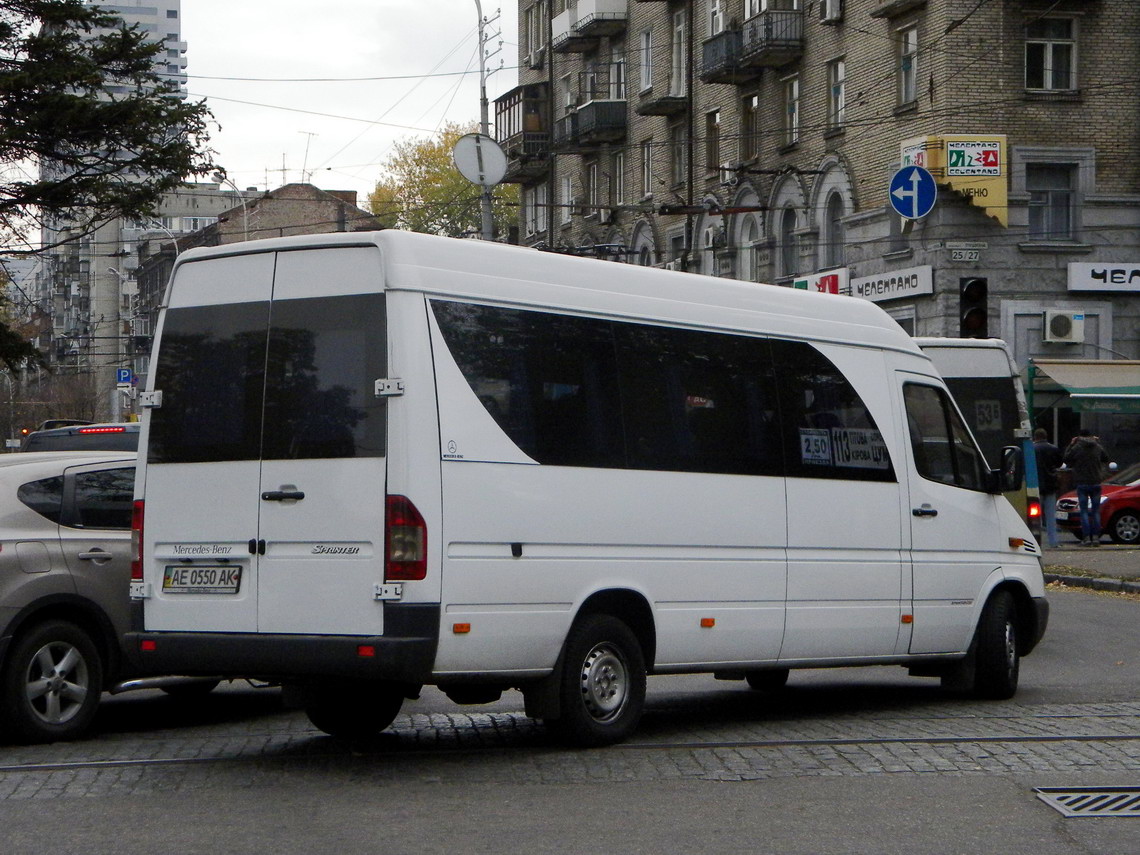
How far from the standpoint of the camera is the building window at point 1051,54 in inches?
1324

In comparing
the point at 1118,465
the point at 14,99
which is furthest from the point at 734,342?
the point at 1118,465

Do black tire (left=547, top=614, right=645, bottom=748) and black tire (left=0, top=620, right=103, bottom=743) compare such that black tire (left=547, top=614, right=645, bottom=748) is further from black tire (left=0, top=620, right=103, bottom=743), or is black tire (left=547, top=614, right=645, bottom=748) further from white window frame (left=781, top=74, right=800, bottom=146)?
white window frame (left=781, top=74, right=800, bottom=146)

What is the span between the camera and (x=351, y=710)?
30.8ft

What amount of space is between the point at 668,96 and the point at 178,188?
2316 cm

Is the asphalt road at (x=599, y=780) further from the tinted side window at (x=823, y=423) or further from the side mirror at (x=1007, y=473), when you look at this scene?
the tinted side window at (x=823, y=423)

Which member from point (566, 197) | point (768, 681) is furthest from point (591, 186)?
point (768, 681)

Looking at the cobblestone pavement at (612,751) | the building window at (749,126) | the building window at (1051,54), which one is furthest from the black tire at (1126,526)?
the cobblestone pavement at (612,751)

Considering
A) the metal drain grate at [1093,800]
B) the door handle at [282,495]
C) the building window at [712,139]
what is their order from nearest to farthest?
1. the metal drain grate at [1093,800]
2. the door handle at [282,495]
3. the building window at [712,139]

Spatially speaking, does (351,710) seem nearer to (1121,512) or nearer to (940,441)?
(940,441)

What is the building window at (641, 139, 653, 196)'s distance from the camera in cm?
4947

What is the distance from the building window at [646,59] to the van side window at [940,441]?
128ft

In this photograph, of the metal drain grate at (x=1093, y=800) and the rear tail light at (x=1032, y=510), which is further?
the rear tail light at (x=1032, y=510)

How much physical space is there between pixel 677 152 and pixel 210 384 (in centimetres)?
3999

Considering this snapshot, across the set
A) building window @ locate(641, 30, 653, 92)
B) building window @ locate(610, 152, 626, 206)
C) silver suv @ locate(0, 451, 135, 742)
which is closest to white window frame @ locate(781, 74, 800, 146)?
building window @ locate(641, 30, 653, 92)
